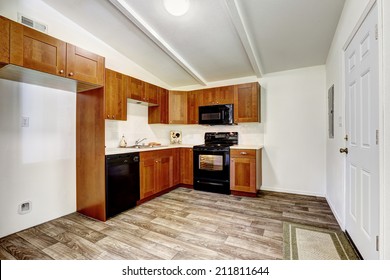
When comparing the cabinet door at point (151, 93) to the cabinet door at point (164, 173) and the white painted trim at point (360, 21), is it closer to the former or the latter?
the cabinet door at point (164, 173)

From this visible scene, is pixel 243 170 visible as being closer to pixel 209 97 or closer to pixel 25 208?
pixel 209 97

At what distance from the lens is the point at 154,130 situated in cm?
402

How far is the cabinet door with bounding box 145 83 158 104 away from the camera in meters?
3.37

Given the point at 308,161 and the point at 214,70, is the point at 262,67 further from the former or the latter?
the point at 308,161

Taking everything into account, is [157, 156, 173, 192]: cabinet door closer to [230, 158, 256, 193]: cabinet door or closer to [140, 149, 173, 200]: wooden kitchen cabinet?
[140, 149, 173, 200]: wooden kitchen cabinet

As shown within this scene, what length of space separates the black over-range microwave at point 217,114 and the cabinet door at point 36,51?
2.49m

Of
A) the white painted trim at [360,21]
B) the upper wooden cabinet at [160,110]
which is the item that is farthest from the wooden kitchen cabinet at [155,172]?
the white painted trim at [360,21]

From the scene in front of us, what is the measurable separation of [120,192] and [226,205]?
1629mm

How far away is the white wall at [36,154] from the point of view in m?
2.01

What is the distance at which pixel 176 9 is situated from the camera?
2.14 meters

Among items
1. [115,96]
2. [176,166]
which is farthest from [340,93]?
[115,96]

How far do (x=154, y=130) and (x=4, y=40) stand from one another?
2648 millimetres

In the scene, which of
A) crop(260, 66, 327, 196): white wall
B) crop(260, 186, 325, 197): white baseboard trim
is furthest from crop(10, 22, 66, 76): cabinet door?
crop(260, 186, 325, 197): white baseboard trim

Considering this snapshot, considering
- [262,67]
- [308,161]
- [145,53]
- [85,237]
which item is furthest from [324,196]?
[145,53]
